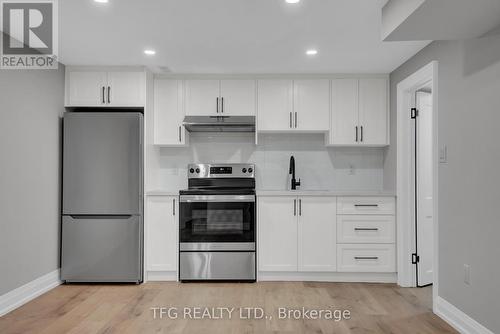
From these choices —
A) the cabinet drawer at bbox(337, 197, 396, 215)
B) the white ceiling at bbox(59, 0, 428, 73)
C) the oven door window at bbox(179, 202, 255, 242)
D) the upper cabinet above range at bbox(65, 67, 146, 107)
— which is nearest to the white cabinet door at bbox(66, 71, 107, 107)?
the upper cabinet above range at bbox(65, 67, 146, 107)

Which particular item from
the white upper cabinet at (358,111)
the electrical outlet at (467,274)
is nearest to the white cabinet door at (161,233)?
the white upper cabinet at (358,111)

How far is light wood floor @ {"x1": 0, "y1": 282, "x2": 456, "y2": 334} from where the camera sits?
2789 mm

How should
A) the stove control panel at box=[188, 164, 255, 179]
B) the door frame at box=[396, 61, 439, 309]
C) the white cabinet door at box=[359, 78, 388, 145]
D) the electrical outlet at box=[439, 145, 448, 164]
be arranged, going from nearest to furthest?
the electrical outlet at box=[439, 145, 448, 164]
the door frame at box=[396, 61, 439, 309]
the white cabinet door at box=[359, 78, 388, 145]
the stove control panel at box=[188, 164, 255, 179]

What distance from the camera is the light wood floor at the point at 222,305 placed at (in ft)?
9.15

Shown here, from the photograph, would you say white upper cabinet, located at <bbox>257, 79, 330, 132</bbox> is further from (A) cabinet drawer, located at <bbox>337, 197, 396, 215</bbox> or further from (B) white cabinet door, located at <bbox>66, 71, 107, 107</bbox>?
(B) white cabinet door, located at <bbox>66, 71, 107, 107</bbox>

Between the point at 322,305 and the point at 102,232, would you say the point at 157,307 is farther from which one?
the point at 322,305

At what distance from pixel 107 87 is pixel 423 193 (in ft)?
11.3

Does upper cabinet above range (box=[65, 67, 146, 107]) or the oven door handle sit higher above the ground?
upper cabinet above range (box=[65, 67, 146, 107])

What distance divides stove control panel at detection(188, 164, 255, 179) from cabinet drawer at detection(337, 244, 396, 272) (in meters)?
1.33

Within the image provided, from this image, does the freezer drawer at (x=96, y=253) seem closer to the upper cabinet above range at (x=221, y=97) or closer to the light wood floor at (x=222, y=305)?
the light wood floor at (x=222, y=305)

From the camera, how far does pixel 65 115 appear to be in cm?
390

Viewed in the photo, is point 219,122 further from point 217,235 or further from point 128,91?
point 217,235

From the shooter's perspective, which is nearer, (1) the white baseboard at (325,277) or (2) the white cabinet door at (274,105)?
(1) the white baseboard at (325,277)
